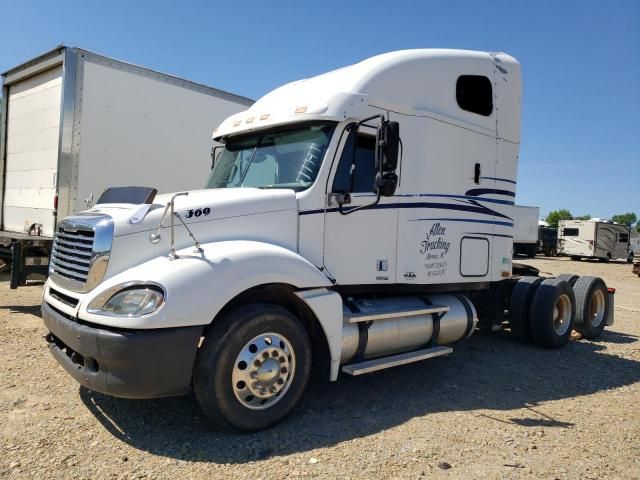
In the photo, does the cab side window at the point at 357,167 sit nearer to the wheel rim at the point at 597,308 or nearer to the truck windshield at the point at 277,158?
the truck windshield at the point at 277,158

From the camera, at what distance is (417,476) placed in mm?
3305

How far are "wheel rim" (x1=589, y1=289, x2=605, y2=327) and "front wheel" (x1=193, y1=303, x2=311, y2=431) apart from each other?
20.3 feet

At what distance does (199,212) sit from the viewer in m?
4.05

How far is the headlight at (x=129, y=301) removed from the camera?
11.2 feet

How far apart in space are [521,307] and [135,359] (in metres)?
5.68

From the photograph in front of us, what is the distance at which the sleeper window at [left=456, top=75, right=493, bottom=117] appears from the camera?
5832 millimetres

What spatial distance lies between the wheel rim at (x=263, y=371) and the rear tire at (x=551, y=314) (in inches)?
177

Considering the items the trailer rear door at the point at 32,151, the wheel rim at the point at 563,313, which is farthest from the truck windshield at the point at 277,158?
the wheel rim at the point at 563,313

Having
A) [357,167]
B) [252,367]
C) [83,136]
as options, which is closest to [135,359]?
[252,367]

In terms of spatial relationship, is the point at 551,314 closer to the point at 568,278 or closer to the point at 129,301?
the point at 568,278

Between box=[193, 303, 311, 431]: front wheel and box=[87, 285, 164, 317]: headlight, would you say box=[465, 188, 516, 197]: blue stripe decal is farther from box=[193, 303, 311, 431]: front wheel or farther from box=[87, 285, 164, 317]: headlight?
box=[87, 285, 164, 317]: headlight

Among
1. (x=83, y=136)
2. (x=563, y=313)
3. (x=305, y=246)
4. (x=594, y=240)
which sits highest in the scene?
(x=83, y=136)

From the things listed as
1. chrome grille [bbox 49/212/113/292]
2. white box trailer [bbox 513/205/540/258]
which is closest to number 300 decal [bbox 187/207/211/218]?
chrome grille [bbox 49/212/113/292]

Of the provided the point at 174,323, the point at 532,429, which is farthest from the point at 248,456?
the point at 532,429
